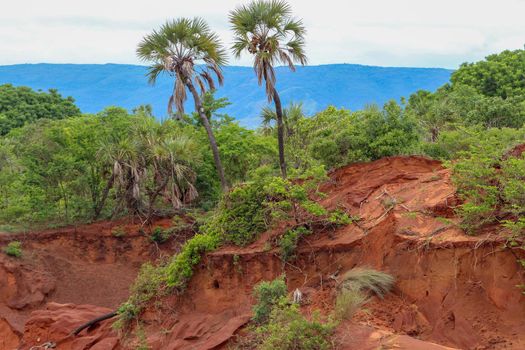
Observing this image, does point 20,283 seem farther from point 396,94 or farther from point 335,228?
point 396,94

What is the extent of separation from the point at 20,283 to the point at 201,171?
879 cm

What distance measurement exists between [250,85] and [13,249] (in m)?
72.1

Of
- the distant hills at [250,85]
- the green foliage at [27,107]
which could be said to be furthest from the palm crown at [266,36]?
the distant hills at [250,85]

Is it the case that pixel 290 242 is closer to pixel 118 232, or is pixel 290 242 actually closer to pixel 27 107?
pixel 118 232

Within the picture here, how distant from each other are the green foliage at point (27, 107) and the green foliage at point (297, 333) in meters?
40.2

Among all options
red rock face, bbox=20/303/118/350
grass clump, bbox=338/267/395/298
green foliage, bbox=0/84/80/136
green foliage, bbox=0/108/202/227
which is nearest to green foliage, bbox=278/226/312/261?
grass clump, bbox=338/267/395/298

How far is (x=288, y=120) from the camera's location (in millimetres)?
25500

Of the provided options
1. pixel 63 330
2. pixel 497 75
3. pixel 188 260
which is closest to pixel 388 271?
pixel 188 260

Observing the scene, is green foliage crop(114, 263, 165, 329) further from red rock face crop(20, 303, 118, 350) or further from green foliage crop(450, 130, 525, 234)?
green foliage crop(450, 130, 525, 234)

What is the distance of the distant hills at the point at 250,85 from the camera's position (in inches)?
3457

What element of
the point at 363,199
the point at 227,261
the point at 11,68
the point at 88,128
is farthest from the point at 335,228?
the point at 11,68

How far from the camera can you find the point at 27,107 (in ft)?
155

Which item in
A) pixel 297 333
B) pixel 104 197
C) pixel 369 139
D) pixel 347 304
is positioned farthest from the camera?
pixel 104 197

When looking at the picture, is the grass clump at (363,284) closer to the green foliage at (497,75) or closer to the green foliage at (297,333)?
the green foliage at (297,333)
